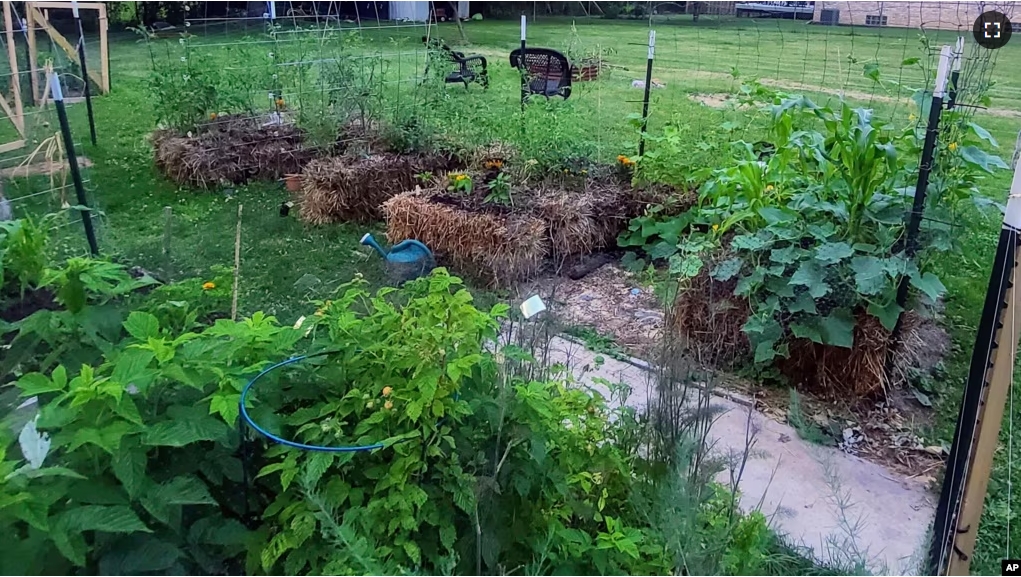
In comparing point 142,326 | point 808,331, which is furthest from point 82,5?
point 808,331

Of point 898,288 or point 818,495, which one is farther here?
point 898,288

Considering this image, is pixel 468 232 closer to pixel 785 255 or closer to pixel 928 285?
pixel 785 255

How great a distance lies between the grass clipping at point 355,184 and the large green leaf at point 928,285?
10.4 ft

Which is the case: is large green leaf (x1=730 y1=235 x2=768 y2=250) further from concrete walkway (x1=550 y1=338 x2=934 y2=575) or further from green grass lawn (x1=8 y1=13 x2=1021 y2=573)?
green grass lawn (x1=8 y1=13 x2=1021 y2=573)

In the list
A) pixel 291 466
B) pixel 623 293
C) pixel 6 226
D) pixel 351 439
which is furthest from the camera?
pixel 623 293

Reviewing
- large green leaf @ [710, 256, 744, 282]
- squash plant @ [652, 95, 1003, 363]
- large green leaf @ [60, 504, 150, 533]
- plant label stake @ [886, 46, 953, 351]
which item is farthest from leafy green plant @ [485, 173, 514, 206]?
large green leaf @ [60, 504, 150, 533]

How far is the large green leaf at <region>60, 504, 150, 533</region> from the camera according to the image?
1154 mm

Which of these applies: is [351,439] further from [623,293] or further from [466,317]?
[623,293]

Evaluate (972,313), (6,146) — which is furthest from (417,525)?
(6,146)

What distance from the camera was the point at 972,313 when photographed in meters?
3.56

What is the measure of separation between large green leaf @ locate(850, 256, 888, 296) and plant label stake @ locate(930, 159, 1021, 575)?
1.14 metres

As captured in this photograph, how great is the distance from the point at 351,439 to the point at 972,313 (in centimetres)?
338

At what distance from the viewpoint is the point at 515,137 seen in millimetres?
4691

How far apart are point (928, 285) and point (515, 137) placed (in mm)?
2710
